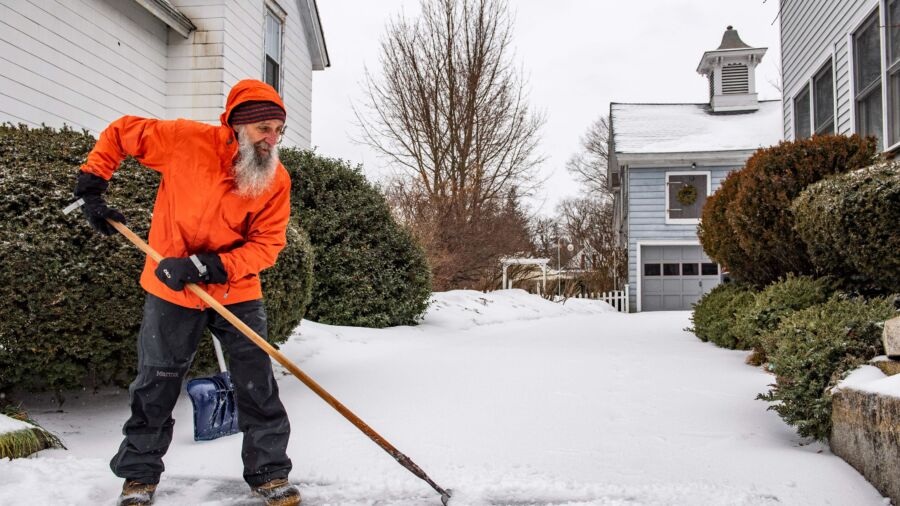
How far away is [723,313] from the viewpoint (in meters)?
7.27

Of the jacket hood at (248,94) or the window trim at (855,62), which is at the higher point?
the window trim at (855,62)

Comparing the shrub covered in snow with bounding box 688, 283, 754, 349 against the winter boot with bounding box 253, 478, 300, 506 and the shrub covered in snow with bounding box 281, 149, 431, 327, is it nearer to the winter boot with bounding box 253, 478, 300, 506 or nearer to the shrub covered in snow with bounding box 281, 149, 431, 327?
the shrub covered in snow with bounding box 281, 149, 431, 327

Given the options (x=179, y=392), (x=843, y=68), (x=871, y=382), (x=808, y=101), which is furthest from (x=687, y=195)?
(x=179, y=392)

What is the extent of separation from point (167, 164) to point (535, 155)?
17.7 metres

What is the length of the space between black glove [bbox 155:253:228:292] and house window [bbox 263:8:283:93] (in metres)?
9.49

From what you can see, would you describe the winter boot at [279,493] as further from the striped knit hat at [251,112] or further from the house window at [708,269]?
the house window at [708,269]

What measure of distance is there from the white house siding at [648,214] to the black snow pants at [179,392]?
52.1 ft

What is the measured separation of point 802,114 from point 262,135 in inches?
408

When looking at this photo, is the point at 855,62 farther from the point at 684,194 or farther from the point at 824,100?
the point at 684,194

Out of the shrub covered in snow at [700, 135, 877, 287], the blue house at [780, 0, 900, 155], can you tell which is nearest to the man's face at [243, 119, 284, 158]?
the shrub covered in snow at [700, 135, 877, 287]

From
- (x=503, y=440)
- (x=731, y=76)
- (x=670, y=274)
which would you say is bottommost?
(x=503, y=440)

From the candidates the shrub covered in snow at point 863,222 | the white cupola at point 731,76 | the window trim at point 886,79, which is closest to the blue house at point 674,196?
the white cupola at point 731,76

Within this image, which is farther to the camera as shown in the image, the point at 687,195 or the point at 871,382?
the point at 687,195

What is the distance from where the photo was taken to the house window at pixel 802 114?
10.5 metres
